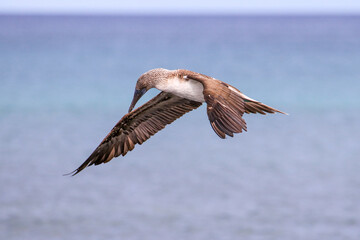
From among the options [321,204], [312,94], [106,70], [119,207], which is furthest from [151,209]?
[106,70]

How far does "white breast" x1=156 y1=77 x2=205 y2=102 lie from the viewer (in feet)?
30.2

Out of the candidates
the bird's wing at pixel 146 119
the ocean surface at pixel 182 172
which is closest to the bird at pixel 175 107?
the bird's wing at pixel 146 119

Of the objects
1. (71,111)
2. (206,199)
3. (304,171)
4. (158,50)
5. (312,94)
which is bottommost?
(206,199)

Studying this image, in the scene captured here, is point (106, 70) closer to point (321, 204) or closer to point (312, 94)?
point (312, 94)

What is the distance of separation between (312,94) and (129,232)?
21921 mm

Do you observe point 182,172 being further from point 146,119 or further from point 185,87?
point 185,87

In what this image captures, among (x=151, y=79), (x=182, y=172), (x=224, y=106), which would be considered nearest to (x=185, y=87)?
(x=151, y=79)

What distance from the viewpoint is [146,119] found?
1054 cm

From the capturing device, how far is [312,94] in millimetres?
37125

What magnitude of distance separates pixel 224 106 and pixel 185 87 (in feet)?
3.12

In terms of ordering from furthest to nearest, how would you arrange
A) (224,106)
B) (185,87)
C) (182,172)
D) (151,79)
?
(182,172) < (151,79) < (185,87) < (224,106)

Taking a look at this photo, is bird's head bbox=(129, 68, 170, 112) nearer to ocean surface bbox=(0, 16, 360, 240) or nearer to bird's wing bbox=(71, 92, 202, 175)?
bird's wing bbox=(71, 92, 202, 175)

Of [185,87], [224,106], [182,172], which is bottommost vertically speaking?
[224,106]

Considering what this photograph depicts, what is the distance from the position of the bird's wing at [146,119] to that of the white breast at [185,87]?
3.67 feet
